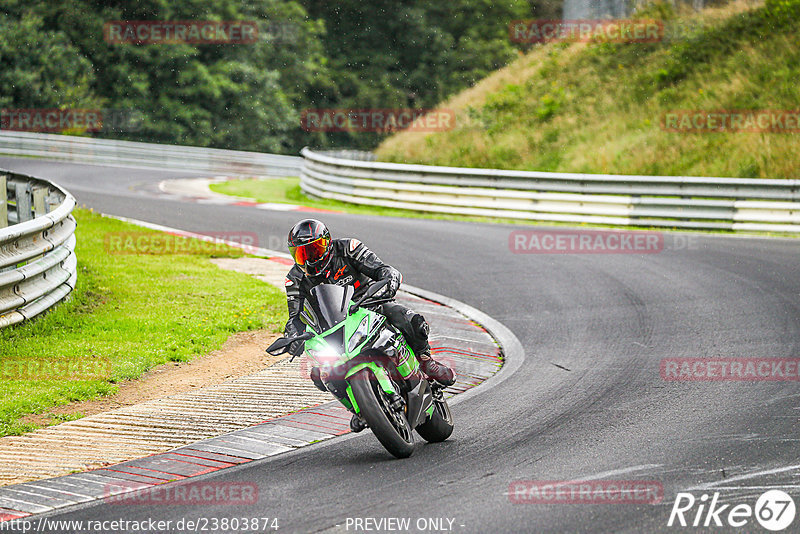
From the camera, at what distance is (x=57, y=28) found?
4491 cm

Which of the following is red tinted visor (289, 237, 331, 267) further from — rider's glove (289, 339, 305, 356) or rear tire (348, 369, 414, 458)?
rear tire (348, 369, 414, 458)

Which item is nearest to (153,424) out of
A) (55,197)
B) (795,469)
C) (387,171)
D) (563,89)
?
(795,469)

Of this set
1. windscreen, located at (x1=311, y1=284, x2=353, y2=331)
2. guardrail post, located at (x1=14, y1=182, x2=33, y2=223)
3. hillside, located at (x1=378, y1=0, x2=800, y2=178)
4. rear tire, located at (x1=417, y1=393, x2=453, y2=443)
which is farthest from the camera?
hillside, located at (x1=378, y1=0, x2=800, y2=178)

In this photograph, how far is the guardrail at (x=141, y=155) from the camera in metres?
36.8

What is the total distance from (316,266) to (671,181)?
1395 cm

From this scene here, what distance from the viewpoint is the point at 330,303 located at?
249 inches

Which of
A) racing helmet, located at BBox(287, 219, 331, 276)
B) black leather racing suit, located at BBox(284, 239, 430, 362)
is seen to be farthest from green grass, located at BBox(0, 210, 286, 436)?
racing helmet, located at BBox(287, 219, 331, 276)

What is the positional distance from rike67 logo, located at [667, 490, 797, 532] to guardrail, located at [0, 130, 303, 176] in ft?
110

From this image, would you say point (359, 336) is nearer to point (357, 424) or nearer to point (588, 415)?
point (357, 424)

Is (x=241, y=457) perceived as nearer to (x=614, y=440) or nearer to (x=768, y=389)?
(x=614, y=440)

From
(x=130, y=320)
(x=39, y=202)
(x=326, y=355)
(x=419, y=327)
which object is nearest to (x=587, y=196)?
(x=39, y=202)

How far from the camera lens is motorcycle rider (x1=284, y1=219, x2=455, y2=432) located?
6.52m

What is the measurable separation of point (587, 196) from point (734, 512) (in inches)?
585

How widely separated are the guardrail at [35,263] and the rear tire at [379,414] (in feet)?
15.5
